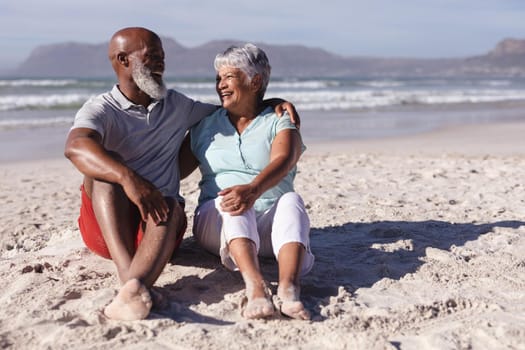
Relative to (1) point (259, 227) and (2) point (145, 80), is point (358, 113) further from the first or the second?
(2) point (145, 80)

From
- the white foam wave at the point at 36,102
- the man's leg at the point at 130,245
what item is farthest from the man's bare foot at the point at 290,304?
the white foam wave at the point at 36,102

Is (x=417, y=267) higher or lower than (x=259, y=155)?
lower

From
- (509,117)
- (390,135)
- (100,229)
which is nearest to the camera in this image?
(100,229)

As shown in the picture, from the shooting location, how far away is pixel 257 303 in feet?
9.80

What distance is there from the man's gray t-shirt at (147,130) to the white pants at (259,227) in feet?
0.92

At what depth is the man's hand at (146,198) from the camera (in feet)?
10.0

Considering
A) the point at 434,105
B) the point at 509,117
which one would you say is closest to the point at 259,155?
the point at 509,117

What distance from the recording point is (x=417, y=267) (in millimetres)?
3859

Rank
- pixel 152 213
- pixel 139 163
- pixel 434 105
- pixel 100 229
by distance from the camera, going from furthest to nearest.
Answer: pixel 434 105 → pixel 139 163 → pixel 100 229 → pixel 152 213

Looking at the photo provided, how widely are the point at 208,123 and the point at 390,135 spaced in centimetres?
893

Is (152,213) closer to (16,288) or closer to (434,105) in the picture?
(16,288)

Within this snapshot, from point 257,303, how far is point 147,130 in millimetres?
1158

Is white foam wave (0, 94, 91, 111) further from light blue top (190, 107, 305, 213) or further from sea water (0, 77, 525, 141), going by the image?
light blue top (190, 107, 305, 213)

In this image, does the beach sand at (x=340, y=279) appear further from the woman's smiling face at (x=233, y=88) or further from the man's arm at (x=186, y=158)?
the woman's smiling face at (x=233, y=88)
